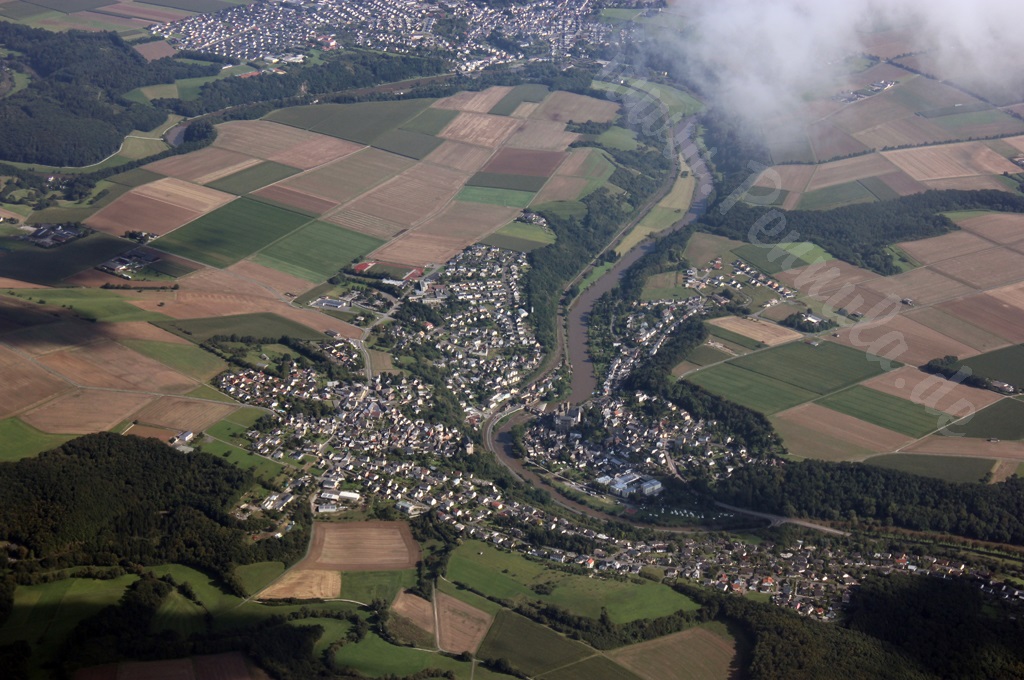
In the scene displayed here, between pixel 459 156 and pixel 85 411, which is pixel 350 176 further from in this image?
pixel 85 411

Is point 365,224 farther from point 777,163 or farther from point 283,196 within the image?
point 777,163

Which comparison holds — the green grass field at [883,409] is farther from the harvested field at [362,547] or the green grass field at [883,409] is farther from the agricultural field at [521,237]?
the agricultural field at [521,237]

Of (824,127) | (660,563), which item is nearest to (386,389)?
(660,563)

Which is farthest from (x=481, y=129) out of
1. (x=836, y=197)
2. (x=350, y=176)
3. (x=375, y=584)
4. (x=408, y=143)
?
(x=375, y=584)

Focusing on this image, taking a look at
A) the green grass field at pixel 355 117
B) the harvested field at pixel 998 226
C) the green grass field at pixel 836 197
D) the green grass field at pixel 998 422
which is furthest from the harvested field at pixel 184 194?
the harvested field at pixel 998 226

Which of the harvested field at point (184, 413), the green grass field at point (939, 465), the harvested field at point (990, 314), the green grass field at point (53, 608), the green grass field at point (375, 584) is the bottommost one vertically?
the green grass field at point (375, 584)

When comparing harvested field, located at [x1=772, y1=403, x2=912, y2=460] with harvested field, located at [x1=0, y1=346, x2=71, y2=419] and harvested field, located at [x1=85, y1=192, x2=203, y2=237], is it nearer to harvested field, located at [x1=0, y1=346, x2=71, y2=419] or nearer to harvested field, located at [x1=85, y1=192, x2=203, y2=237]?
harvested field, located at [x1=0, y1=346, x2=71, y2=419]
